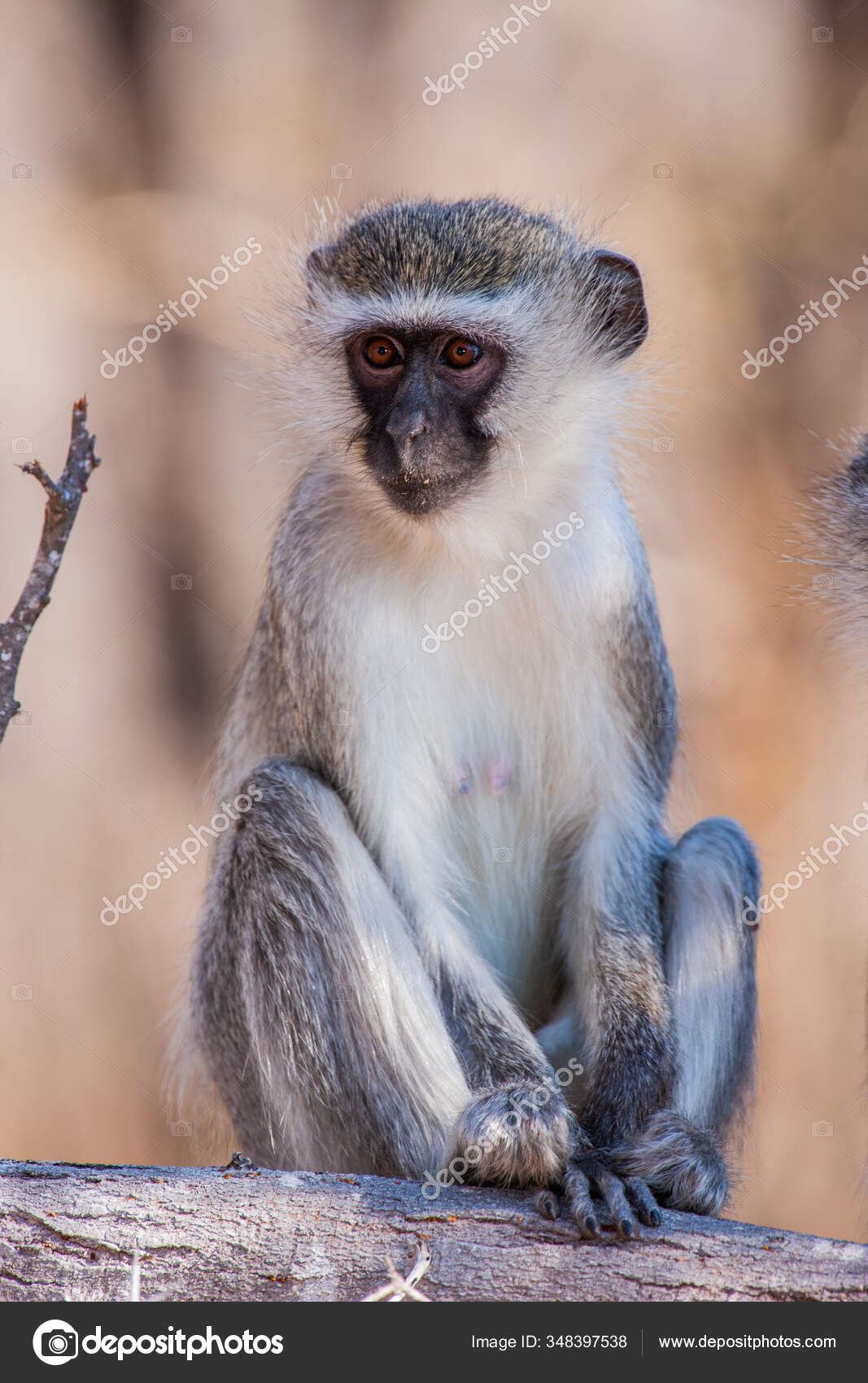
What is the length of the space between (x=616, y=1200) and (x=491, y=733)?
1.43 metres

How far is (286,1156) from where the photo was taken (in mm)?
3959

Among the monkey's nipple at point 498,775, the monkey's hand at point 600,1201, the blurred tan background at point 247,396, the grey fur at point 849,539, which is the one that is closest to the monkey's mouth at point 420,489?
the monkey's nipple at point 498,775

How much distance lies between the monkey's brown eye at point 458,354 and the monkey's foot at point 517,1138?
1878mm

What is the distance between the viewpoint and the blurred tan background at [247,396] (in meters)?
6.61

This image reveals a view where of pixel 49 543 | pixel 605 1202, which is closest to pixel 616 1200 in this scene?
pixel 605 1202

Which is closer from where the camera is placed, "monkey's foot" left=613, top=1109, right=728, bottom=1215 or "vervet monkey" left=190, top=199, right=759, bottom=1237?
"monkey's foot" left=613, top=1109, right=728, bottom=1215

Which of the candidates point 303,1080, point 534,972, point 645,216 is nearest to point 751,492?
point 645,216

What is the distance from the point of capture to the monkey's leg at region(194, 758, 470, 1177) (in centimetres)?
377

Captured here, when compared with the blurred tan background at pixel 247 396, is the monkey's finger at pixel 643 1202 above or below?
below

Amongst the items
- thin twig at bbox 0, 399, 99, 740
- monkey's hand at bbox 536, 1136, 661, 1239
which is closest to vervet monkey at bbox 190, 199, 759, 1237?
monkey's hand at bbox 536, 1136, 661, 1239

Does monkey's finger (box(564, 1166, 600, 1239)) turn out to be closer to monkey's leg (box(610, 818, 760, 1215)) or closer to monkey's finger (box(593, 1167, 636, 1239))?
monkey's finger (box(593, 1167, 636, 1239))

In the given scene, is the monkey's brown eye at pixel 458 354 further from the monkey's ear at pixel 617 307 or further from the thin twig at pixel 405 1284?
the thin twig at pixel 405 1284

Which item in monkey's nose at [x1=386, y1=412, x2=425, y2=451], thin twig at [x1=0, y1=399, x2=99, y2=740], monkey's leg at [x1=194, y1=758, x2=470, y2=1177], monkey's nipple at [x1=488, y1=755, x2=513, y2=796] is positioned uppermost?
monkey's nose at [x1=386, y1=412, x2=425, y2=451]
